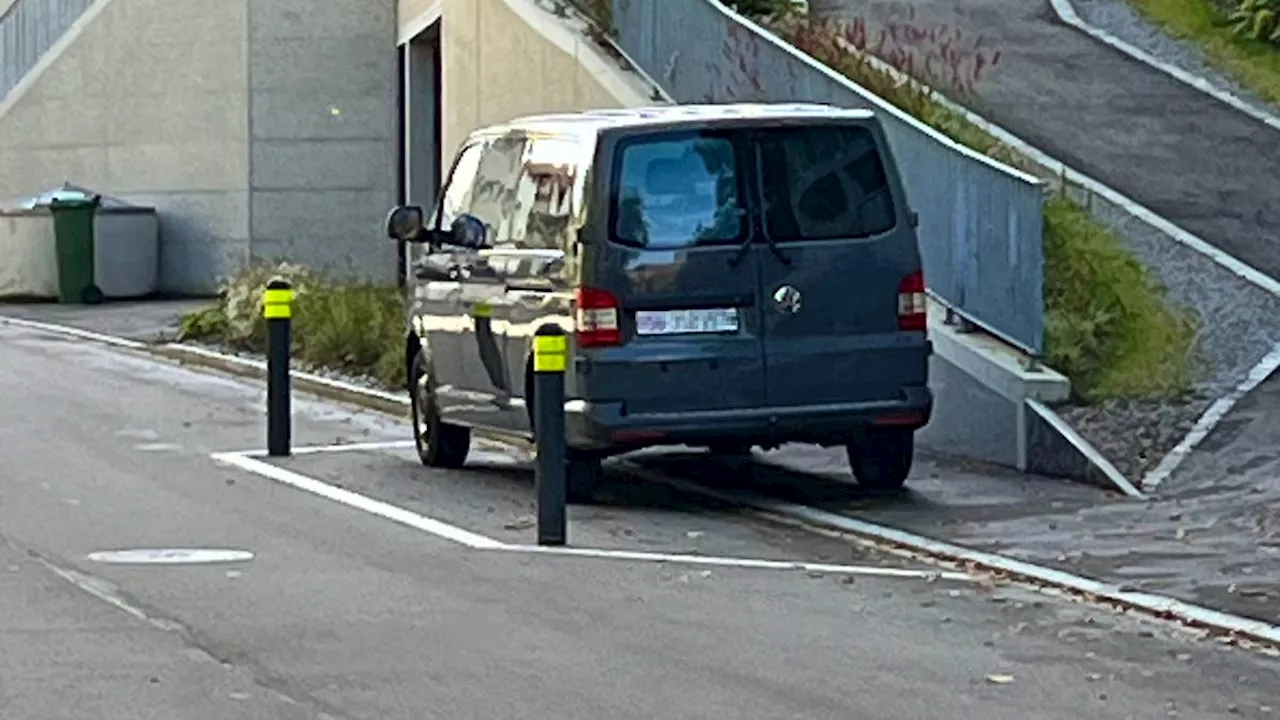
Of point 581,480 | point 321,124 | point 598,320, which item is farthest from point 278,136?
point 598,320

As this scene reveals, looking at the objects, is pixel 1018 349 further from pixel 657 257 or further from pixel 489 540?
pixel 489 540

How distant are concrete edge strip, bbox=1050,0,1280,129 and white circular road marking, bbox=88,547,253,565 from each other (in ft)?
34.8

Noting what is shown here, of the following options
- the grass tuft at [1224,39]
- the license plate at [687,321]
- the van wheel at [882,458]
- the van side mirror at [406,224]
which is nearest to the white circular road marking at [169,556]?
the license plate at [687,321]

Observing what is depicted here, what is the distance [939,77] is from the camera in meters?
22.2

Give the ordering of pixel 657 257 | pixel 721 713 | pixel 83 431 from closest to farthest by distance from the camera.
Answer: pixel 721 713 < pixel 657 257 < pixel 83 431

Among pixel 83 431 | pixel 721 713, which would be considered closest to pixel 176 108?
pixel 83 431

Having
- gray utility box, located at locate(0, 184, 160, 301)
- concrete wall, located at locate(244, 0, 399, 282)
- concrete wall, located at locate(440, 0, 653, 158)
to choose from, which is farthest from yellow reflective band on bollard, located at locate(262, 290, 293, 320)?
concrete wall, located at locate(244, 0, 399, 282)

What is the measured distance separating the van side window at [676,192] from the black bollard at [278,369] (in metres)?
3.50

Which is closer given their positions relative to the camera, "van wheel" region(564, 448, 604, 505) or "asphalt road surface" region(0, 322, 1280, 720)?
"asphalt road surface" region(0, 322, 1280, 720)

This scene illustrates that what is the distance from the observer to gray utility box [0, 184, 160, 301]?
1328 inches

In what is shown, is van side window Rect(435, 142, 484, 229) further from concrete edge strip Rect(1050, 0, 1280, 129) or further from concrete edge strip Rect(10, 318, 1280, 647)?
concrete edge strip Rect(1050, 0, 1280, 129)

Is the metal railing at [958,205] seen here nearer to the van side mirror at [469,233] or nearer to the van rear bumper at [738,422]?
the van rear bumper at [738,422]

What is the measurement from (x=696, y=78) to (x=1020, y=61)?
125 inches

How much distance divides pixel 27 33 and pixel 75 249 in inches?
193
